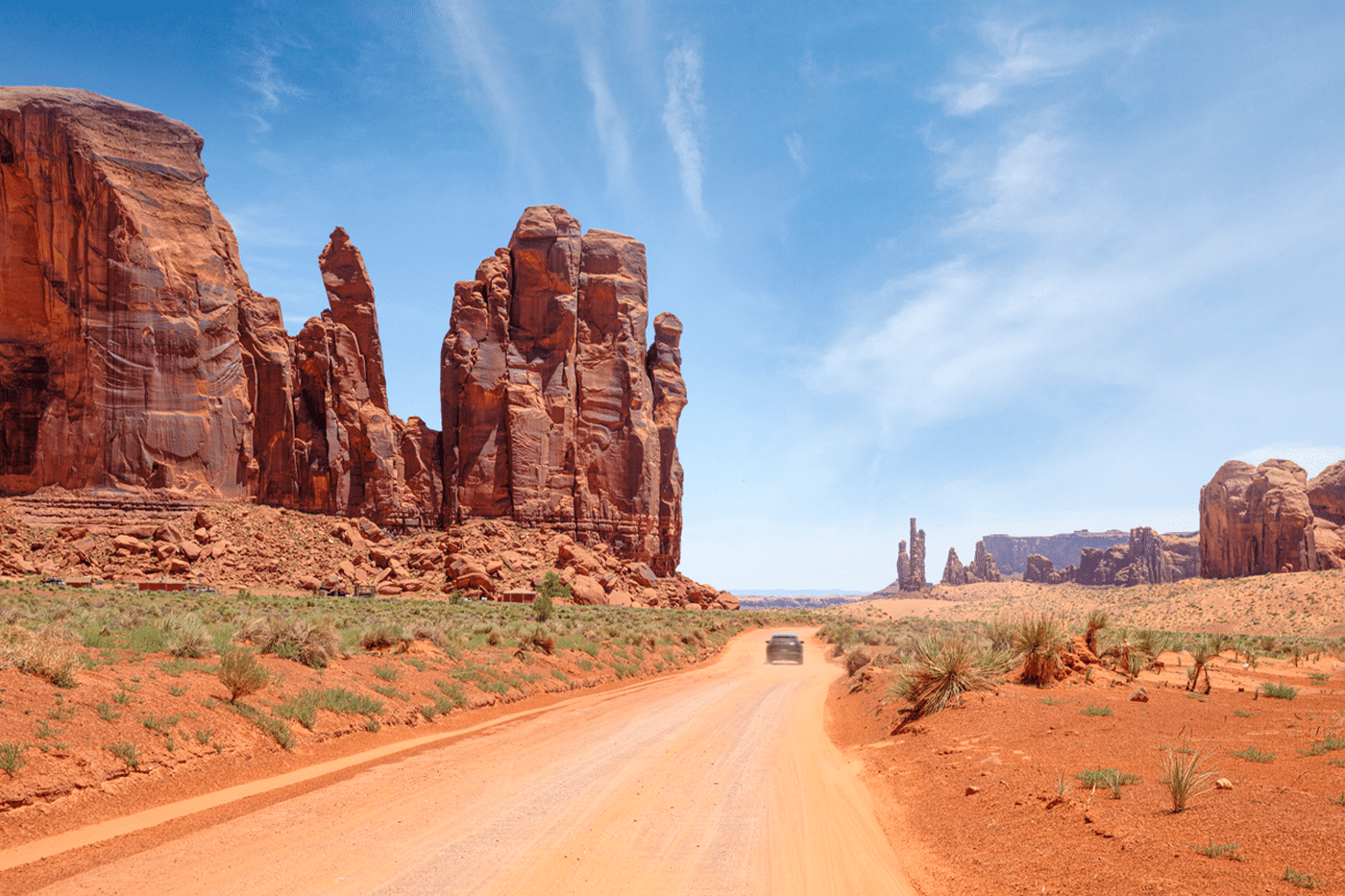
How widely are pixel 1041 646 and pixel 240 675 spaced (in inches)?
550

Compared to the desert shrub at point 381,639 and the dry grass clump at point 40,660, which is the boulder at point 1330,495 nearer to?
the desert shrub at point 381,639

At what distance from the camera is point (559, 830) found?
7.26m

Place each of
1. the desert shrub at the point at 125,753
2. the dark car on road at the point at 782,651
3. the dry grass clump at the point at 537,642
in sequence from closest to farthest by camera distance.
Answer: the desert shrub at the point at 125,753, the dry grass clump at the point at 537,642, the dark car on road at the point at 782,651

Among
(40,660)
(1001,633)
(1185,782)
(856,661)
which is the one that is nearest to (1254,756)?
(1185,782)

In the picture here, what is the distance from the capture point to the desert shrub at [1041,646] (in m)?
13.2

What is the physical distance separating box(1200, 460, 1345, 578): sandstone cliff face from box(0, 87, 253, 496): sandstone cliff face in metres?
91.9

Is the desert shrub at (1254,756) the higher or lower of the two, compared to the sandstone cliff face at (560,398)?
lower

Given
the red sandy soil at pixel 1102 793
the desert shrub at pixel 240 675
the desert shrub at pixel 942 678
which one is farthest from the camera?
the desert shrub at pixel 942 678

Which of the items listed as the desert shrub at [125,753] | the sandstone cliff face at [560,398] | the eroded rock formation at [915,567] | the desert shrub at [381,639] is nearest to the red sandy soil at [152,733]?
the desert shrub at [125,753]

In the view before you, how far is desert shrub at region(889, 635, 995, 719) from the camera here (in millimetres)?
12219

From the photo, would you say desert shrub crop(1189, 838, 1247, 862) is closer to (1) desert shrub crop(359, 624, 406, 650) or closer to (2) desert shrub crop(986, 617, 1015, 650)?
(2) desert shrub crop(986, 617, 1015, 650)

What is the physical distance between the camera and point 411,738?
12.3 metres

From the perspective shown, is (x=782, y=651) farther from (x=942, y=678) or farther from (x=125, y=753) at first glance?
(x=125, y=753)

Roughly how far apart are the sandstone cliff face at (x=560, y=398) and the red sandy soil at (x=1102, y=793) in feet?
184
